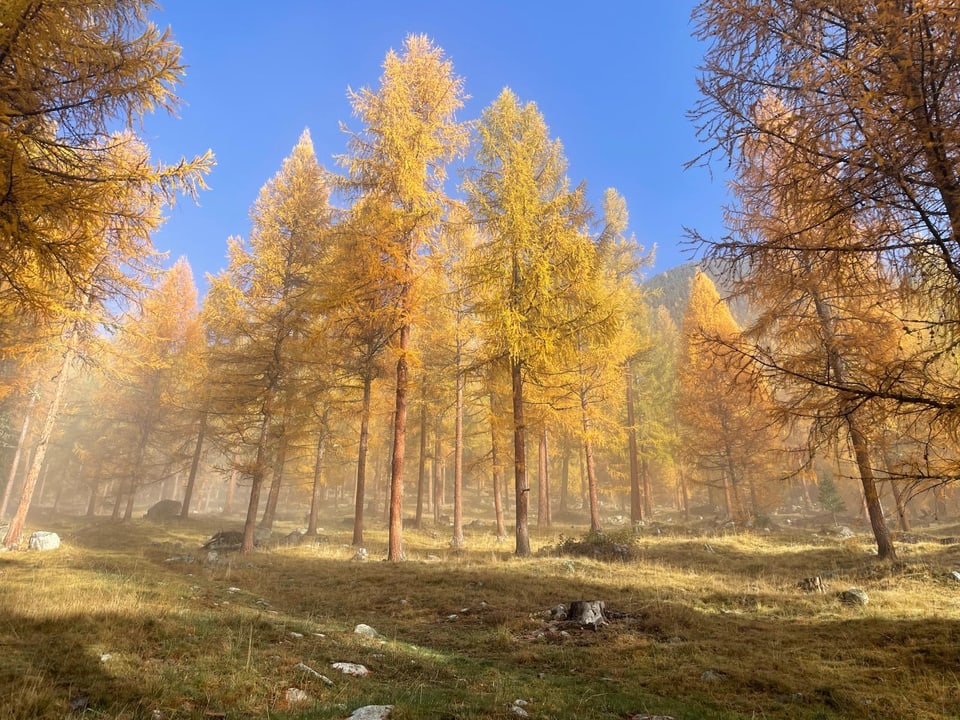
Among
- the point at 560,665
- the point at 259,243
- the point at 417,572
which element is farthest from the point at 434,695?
the point at 259,243

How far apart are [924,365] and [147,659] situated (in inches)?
326

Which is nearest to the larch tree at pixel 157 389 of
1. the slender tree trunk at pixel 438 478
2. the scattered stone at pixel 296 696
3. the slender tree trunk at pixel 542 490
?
the slender tree trunk at pixel 438 478

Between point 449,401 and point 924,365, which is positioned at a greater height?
point 449,401

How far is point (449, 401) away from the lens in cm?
2173

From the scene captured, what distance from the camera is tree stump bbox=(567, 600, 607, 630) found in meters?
6.63

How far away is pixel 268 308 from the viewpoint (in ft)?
54.2

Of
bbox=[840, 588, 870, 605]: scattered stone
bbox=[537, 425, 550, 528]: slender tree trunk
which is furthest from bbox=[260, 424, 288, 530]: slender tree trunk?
bbox=[840, 588, 870, 605]: scattered stone

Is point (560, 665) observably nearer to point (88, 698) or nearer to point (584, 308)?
point (88, 698)

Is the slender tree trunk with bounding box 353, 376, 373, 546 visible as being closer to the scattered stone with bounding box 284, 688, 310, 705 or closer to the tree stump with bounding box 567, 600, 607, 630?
the tree stump with bounding box 567, 600, 607, 630

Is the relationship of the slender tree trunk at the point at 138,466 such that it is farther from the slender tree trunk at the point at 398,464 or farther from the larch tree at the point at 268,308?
the slender tree trunk at the point at 398,464

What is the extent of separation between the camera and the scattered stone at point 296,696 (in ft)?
12.3

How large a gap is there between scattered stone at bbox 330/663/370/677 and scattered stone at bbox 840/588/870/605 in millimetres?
7807

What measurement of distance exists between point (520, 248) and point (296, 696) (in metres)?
10.9

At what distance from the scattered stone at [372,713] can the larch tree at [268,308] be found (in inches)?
514
